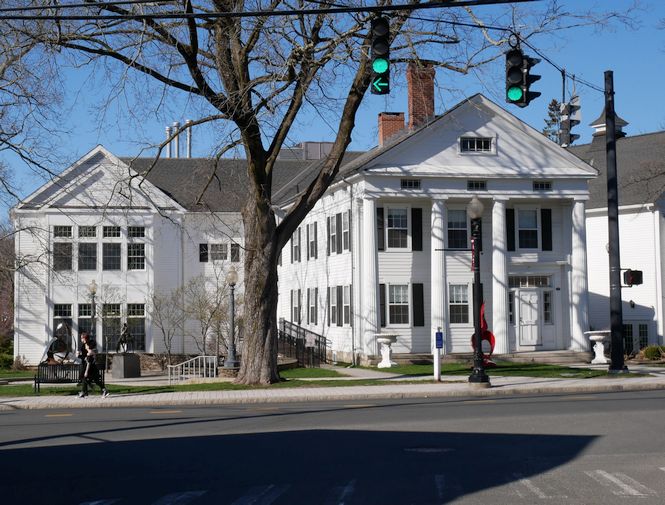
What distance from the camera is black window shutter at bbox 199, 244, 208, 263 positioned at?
46.2 m

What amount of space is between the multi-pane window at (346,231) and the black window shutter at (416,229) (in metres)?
2.53

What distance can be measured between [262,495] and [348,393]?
1457 cm

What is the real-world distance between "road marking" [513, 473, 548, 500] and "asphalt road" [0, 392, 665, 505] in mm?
22

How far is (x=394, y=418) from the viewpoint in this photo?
17453mm

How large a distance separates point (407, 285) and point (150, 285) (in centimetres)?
1334

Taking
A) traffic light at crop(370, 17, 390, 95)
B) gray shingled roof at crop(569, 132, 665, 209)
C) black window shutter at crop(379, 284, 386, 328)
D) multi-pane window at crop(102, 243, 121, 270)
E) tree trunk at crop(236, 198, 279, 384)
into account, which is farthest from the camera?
multi-pane window at crop(102, 243, 121, 270)

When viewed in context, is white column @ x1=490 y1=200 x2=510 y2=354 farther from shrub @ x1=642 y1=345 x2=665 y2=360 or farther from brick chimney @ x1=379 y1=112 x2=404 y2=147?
brick chimney @ x1=379 y1=112 x2=404 y2=147

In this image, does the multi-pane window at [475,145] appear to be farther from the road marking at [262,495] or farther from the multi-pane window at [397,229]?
the road marking at [262,495]

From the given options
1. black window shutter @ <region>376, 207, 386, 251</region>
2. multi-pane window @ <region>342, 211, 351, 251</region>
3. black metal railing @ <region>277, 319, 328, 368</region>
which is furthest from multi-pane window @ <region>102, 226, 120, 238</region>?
black window shutter @ <region>376, 207, 386, 251</region>

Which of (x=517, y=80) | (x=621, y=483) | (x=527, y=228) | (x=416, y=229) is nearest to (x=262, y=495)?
(x=621, y=483)

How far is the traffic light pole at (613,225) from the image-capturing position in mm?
27609

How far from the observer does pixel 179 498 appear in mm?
9766

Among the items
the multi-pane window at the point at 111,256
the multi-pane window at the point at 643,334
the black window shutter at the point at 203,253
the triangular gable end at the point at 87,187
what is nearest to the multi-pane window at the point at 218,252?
the black window shutter at the point at 203,253

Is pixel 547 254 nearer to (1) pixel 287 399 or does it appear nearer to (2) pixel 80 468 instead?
(1) pixel 287 399
